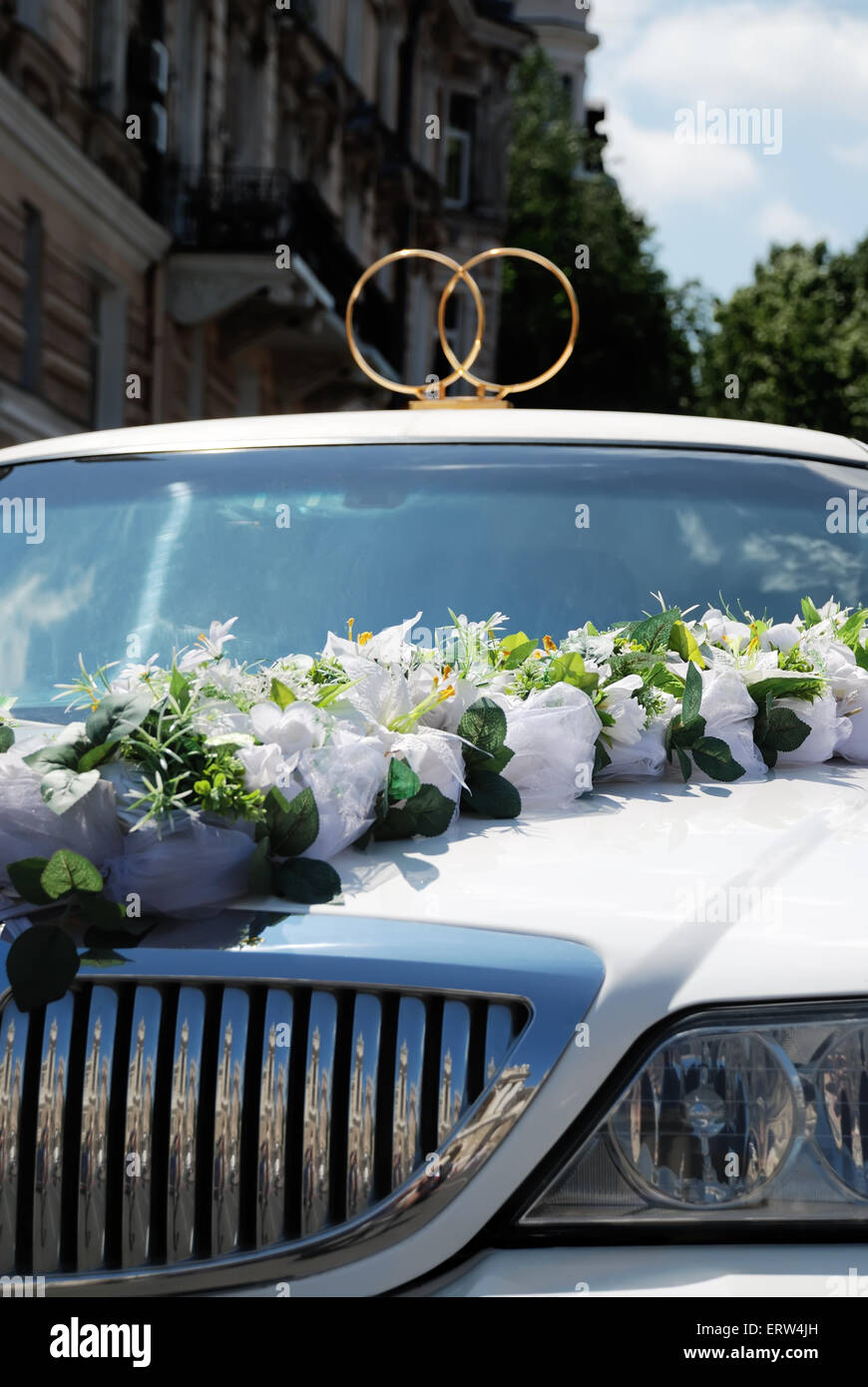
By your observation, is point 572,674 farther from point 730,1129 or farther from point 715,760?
point 730,1129

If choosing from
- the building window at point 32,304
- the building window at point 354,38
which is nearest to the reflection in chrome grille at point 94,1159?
the building window at point 32,304

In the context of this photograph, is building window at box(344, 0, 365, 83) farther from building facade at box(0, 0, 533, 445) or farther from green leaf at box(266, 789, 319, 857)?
green leaf at box(266, 789, 319, 857)

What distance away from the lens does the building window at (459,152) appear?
32594mm

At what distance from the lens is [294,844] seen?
173 centimetres

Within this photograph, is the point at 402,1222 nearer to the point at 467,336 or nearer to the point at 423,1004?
the point at 423,1004

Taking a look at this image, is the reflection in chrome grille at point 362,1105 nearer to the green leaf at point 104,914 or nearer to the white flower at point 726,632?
the green leaf at point 104,914

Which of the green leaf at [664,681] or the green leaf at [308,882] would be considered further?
the green leaf at [664,681]

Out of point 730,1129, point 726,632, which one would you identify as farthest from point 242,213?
point 730,1129

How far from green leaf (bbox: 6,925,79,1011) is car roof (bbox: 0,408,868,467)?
1.69 m

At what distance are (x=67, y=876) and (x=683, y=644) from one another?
117 cm

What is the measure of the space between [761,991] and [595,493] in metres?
1.61

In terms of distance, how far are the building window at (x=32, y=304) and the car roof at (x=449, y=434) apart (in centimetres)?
1111

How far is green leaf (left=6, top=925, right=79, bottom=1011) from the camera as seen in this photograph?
152 cm

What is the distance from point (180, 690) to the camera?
191 centimetres
